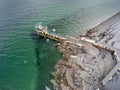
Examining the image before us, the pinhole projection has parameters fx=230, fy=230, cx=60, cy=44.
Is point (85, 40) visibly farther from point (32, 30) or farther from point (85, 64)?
point (32, 30)

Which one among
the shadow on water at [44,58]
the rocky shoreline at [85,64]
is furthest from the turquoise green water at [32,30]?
the rocky shoreline at [85,64]

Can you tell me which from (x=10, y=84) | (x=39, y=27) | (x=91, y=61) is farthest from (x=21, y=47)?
(x=91, y=61)

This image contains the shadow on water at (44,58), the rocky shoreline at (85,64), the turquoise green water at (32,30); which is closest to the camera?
the rocky shoreline at (85,64)

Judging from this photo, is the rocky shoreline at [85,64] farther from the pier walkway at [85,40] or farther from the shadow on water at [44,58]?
the shadow on water at [44,58]

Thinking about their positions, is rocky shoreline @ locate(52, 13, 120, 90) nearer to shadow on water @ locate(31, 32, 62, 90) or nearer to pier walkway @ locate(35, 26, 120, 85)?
pier walkway @ locate(35, 26, 120, 85)

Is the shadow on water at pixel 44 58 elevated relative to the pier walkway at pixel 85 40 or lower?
lower

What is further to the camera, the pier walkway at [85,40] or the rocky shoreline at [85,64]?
the pier walkway at [85,40]

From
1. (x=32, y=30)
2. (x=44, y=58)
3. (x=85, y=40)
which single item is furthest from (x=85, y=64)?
(x=32, y=30)

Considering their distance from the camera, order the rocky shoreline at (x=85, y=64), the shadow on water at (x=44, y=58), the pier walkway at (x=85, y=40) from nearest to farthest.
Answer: the rocky shoreline at (x=85, y=64) < the pier walkway at (x=85, y=40) < the shadow on water at (x=44, y=58)

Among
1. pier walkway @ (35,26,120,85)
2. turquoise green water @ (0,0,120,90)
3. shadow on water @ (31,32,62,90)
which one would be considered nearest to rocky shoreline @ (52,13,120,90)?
pier walkway @ (35,26,120,85)
